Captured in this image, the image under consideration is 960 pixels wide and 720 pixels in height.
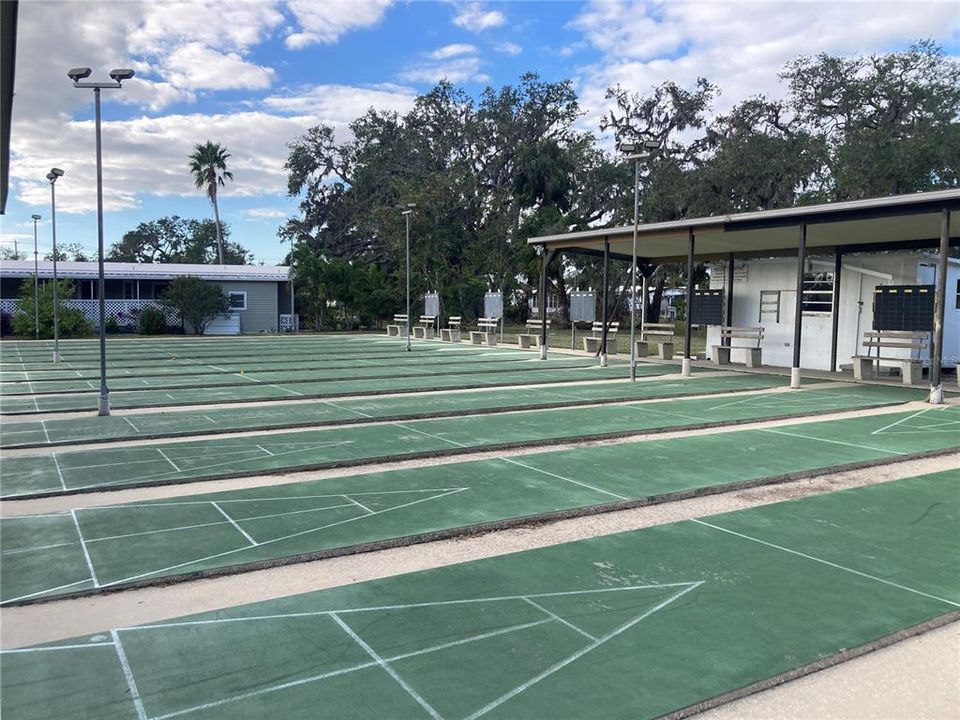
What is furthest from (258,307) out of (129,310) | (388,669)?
(388,669)

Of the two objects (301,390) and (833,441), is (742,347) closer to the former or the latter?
(833,441)

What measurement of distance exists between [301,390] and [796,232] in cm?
1313

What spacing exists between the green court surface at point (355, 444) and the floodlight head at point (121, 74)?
5.87 metres

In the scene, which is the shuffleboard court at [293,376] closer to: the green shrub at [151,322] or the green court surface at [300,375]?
the green court surface at [300,375]

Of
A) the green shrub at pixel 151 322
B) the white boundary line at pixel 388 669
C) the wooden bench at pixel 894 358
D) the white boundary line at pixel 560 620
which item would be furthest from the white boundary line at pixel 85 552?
the green shrub at pixel 151 322

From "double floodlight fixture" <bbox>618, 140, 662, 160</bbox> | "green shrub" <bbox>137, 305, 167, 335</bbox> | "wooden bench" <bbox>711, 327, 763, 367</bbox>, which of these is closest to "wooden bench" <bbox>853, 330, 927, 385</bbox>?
"wooden bench" <bbox>711, 327, 763, 367</bbox>

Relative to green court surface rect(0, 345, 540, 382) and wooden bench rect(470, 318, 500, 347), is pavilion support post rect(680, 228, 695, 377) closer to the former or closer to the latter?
green court surface rect(0, 345, 540, 382)

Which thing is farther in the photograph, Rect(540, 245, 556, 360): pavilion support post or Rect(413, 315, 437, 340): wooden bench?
Rect(413, 315, 437, 340): wooden bench

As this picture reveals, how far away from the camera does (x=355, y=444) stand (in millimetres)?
9586

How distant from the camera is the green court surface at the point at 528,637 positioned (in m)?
3.42

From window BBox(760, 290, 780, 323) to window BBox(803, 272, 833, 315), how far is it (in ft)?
2.94

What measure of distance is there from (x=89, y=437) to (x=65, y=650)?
687 centimetres

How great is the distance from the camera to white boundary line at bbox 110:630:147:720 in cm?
330

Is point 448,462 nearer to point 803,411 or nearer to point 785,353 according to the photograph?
point 803,411
